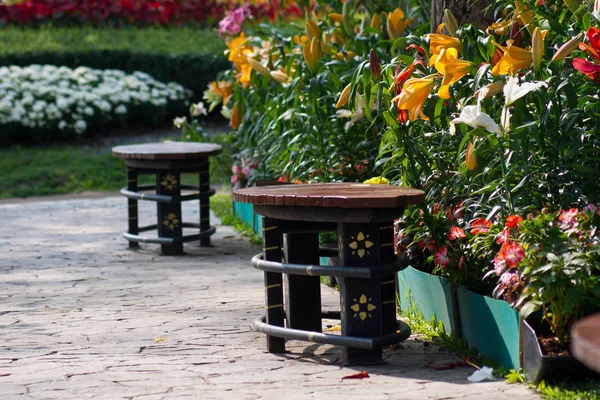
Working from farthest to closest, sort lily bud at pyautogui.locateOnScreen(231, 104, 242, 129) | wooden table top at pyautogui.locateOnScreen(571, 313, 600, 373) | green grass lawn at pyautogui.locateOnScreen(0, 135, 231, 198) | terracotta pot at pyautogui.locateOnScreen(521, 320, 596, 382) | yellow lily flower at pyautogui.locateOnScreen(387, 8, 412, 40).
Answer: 1. green grass lawn at pyautogui.locateOnScreen(0, 135, 231, 198)
2. lily bud at pyautogui.locateOnScreen(231, 104, 242, 129)
3. yellow lily flower at pyautogui.locateOnScreen(387, 8, 412, 40)
4. terracotta pot at pyautogui.locateOnScreen(521, 320, 596, 382)
5. wooden table top at pyautogui.locateOnScreen(571, 313, 600, 373)

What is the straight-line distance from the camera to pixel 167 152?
7242mm

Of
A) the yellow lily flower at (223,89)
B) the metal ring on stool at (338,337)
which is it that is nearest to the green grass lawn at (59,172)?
the yellow lily flower at (223,89)

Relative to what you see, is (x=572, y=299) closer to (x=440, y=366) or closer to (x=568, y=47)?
(x=440, y=366)

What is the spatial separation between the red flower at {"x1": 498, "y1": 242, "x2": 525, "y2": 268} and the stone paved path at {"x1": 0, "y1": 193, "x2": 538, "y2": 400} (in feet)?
1.62

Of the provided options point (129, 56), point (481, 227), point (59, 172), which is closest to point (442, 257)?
point (481, 227)

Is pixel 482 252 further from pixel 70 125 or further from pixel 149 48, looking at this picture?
pixel 149 48

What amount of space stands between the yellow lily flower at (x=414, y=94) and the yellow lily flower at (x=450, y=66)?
0.25 feet

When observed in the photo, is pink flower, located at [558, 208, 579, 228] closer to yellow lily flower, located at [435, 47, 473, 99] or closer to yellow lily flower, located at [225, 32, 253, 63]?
yellow lily flower, located at [435, 47, 473, 99]

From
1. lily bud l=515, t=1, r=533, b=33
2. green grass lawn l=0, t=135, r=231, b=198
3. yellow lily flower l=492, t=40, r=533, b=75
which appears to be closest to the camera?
yellow lily flower l=492, t=40, r=533, b=75

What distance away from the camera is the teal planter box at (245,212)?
8.54 m

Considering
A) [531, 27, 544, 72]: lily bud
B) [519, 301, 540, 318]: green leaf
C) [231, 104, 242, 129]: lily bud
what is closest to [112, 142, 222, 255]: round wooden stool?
[231, 104, 242, 129]: lily bud

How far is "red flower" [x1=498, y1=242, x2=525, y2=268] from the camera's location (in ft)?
12.6

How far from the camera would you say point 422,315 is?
497 centimetres

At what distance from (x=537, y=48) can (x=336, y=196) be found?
3.58 feet
